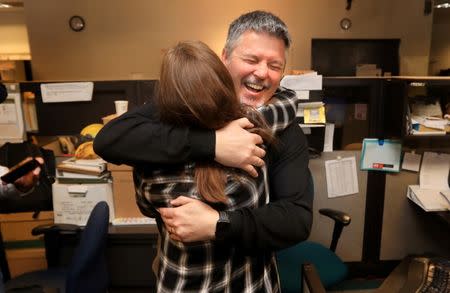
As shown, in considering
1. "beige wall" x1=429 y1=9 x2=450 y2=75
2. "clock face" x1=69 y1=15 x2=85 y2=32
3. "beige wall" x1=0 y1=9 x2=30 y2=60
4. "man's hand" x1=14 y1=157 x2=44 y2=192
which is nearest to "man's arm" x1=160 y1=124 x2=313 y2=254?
"man's hand" x1=14 y1=157 x2=44 y2=192

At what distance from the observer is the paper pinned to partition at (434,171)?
6.14 feet

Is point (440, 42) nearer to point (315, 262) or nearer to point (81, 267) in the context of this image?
point (315, 262)

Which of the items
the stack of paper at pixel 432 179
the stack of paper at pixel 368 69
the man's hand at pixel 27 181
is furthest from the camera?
the stack of paper at pixel 368 69

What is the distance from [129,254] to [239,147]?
4.21 ft

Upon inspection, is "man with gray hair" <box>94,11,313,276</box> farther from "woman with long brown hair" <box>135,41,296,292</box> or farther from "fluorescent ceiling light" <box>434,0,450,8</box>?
"fluorescent ceiling light" <box>434,0,450,8</box>

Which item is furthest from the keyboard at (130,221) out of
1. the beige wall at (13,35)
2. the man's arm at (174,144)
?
the beige wall at (13,35)

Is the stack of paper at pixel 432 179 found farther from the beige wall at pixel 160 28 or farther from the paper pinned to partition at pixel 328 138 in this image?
the beige wall at pixel 160 28

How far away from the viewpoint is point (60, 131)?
196 cm

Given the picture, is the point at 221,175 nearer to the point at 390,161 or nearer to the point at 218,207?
the point at 218,207

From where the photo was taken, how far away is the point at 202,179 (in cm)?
74

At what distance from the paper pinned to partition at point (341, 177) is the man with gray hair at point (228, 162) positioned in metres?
1.17

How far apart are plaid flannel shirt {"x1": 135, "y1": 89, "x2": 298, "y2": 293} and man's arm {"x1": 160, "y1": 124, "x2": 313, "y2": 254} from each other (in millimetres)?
30

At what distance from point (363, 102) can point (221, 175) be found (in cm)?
141

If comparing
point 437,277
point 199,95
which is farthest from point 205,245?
point 437,277
